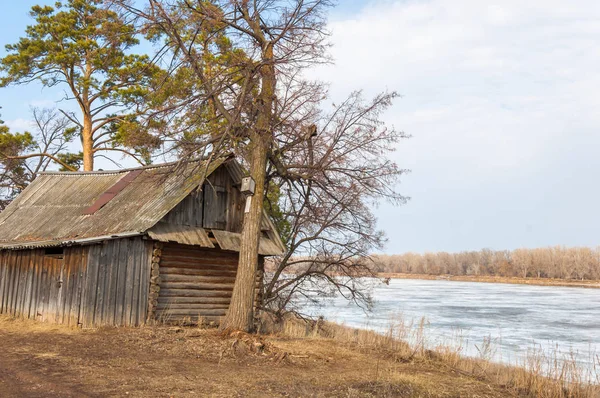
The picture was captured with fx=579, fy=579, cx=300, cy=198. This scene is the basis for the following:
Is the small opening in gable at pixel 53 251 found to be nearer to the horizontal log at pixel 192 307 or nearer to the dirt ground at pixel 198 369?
the dirt ground at pixel 198 369

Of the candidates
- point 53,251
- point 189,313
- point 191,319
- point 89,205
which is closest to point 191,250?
point 189,313

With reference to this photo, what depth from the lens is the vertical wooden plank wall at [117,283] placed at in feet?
46.7

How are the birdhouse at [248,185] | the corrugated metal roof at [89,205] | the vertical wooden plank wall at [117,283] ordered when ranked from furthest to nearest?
1. the corrugated metal roof at [89,205]
2. the vertical wooden plank wall at [117,283]
3. the birdhouse at [248,185]

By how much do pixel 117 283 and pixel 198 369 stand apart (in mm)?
5657

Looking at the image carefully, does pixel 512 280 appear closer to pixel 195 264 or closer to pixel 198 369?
pixel 195 264

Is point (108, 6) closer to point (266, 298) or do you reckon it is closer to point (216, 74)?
point (216, 74)

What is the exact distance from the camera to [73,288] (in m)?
14.9

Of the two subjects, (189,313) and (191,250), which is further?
(191,250)

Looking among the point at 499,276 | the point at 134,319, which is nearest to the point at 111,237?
the point at 134,319

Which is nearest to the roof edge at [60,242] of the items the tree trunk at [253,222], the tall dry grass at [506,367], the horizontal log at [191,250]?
the horizontal log at [191,250]

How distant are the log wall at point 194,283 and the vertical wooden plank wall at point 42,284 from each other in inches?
83.0

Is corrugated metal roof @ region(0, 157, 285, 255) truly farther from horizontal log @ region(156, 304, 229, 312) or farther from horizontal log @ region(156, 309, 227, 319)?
horizontal log @ region(156, 309, 227, 319)

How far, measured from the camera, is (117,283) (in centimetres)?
1441

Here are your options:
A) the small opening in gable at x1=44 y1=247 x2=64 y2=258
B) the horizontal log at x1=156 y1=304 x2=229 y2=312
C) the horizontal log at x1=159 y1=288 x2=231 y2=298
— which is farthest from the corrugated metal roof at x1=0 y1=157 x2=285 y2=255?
the horizontal log at x1=156 y1=304 x2=229 y2=312
